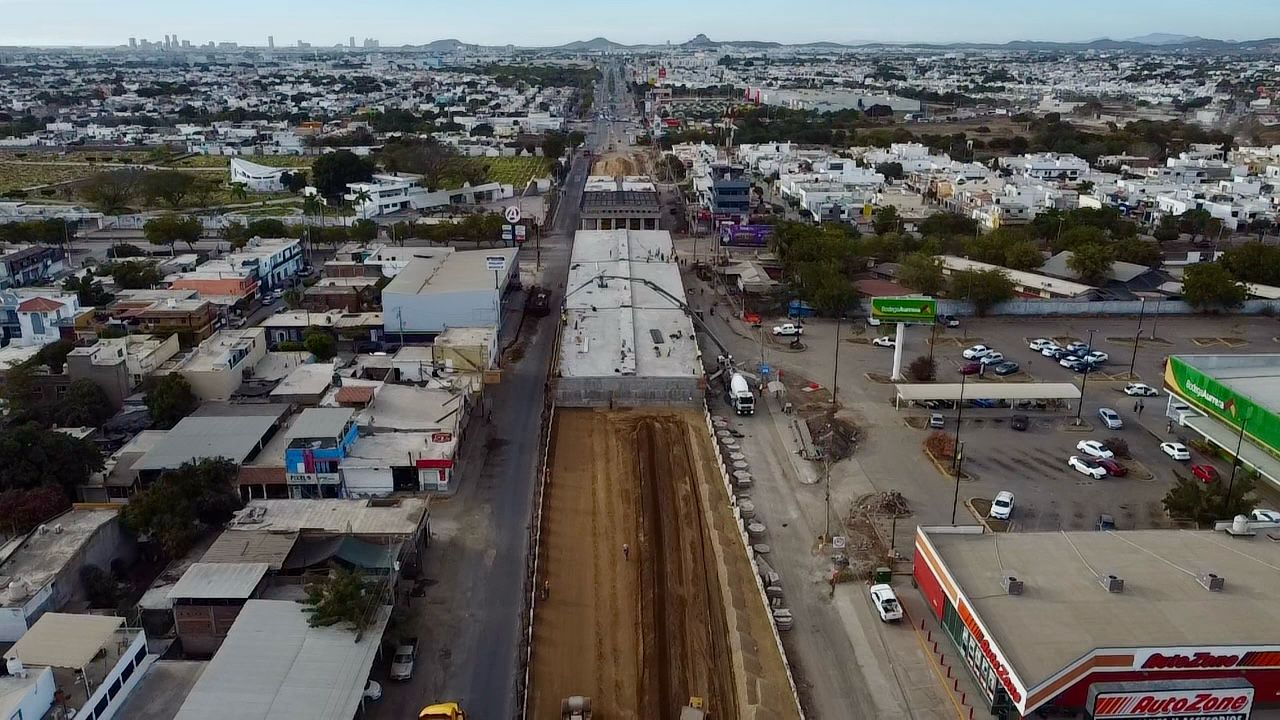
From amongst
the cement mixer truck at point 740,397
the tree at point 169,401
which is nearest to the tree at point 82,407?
the tree at point 169,401

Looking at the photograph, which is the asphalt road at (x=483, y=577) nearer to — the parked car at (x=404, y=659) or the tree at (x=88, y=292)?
the parked car at (x=404, y=659)

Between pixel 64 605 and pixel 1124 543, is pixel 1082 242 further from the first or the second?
pixel 64 605

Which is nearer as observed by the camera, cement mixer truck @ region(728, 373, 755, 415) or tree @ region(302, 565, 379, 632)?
tree @ region(302, 565, 379, 632)

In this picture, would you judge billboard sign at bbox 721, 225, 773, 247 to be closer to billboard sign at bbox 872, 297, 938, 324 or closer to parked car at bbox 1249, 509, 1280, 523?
billboard sign at bbox 872, 297, 938, 324

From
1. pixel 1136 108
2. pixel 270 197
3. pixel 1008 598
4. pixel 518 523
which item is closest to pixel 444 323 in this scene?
pixel 518 523

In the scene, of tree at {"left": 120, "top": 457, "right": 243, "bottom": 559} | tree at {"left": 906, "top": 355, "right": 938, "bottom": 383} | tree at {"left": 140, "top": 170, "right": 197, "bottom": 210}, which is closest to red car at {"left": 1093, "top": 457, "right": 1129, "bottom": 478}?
tree at {"left": 906, "top": 355, "right": 938, "bottom": 383}

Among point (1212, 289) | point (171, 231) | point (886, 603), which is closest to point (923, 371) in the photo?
point (886, 603)
